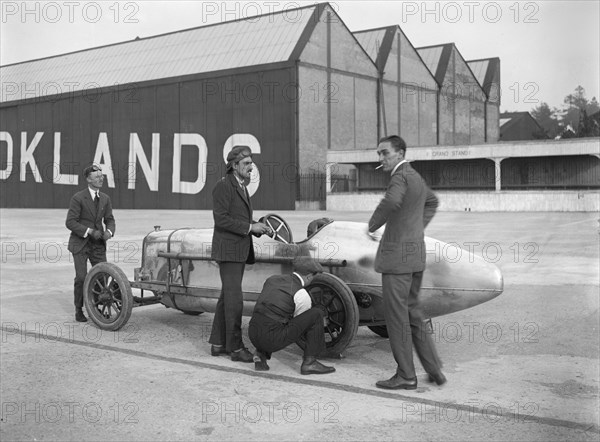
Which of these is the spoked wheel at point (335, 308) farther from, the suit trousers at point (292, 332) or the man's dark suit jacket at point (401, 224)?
the man's dark suit jacket at point (401, 224)

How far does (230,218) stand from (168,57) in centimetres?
4510

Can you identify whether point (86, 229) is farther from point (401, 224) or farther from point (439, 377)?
point (439, 377)

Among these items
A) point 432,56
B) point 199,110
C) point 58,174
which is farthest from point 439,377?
point 432,56

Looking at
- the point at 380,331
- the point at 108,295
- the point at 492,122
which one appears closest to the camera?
the point at 380,331

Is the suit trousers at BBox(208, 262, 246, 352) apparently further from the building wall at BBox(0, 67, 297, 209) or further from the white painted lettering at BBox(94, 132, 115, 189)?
the white painted lettering at BBox(94, 132, 115, 189)

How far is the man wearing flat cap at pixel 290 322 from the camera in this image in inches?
236

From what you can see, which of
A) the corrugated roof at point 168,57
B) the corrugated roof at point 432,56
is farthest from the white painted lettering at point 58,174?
the corrugated roof at point 432,56

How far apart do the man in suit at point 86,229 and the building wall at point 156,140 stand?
34.9 meters

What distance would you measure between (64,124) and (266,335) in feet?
167

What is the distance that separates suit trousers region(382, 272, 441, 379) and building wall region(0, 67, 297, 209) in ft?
125

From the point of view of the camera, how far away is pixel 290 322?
6000 millimetres

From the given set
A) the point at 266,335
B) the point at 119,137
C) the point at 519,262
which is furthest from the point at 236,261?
the point at 119,137

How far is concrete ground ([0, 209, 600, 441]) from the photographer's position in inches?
186

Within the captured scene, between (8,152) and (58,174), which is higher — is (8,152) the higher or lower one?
the higher one
